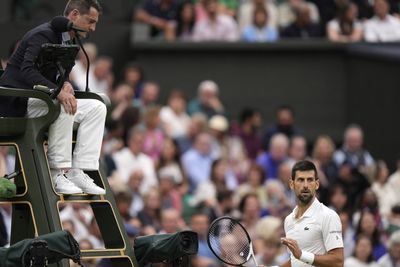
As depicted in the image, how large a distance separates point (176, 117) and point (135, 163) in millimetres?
2185

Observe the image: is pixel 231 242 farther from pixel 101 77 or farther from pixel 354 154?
pixel 354 154

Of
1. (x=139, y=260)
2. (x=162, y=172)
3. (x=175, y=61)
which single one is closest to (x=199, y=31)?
(x=175, y=61)

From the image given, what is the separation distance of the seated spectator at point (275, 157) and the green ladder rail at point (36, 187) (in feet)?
34.1

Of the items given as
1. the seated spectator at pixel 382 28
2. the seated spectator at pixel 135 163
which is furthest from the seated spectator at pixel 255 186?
the seated spectator at pixel 382 28

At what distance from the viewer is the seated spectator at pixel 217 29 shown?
2531 cm

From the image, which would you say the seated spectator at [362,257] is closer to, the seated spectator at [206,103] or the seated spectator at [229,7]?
the seated spectator at [206,103]

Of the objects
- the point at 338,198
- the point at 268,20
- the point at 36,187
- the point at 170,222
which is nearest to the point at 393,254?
the point at 338,198

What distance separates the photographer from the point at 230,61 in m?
25.9

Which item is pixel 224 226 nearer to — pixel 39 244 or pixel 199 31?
pixel 39 244

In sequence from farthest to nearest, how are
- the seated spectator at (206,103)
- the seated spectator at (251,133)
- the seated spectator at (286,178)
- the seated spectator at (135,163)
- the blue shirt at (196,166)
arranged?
the seated spectator at (206,103)
the seated spectator at (251,133)
the blue shirt at (196,166)
the seated spectator at (286,178)
the seated spectator at (135,163)

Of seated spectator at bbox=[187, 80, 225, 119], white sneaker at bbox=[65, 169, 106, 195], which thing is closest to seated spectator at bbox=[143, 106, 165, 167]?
seated spectator at bbox=[187, 80, 225, 119]

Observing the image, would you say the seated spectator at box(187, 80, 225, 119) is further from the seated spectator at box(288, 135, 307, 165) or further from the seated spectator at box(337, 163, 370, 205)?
the seated spectator at box(337, 163, 370, 205)

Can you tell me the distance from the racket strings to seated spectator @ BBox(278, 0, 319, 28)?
1406 cm

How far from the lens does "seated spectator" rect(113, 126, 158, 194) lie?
20641mm
